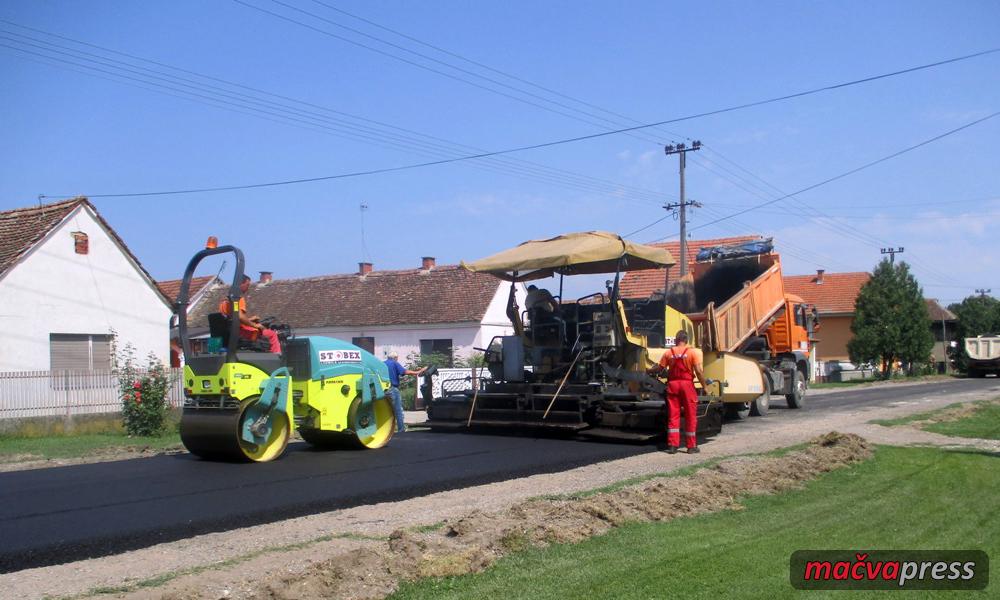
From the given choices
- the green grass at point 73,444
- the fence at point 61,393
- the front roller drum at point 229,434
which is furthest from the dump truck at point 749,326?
the fence at point 61,393

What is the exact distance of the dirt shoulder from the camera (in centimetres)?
502

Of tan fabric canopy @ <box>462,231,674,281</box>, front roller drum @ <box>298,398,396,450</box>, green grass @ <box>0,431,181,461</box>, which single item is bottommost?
green grass @ <box>0,431,181,461</box>

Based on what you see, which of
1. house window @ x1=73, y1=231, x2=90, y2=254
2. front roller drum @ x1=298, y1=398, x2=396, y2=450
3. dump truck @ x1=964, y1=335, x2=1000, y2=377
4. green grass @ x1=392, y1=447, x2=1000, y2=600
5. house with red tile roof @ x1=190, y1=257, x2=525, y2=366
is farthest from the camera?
dump truck @ x1=964, y1=335, x2=1000, y2=377

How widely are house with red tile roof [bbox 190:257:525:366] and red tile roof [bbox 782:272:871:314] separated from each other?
2636cm

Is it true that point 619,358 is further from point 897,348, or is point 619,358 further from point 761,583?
point 897,348

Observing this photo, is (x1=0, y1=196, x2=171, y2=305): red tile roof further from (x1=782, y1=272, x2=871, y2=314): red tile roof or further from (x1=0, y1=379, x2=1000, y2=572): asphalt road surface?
(x1=782, y1=272, x2=871, y2=314): red tile roof

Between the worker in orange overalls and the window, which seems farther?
the window

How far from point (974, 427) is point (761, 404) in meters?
4.10

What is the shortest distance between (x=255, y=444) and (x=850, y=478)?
20.7ft

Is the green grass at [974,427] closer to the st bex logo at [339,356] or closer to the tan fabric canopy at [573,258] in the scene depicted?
the tan fabric canopy at [573,258]

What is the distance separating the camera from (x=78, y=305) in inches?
847

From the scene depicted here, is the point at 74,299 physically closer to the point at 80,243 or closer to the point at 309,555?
the point at 80,243

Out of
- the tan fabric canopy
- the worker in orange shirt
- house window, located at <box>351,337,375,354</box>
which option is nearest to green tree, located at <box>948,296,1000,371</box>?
house window, located at <box>351,337,375,354</box>

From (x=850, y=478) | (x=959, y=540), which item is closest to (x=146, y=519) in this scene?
(x=959, y=540)
